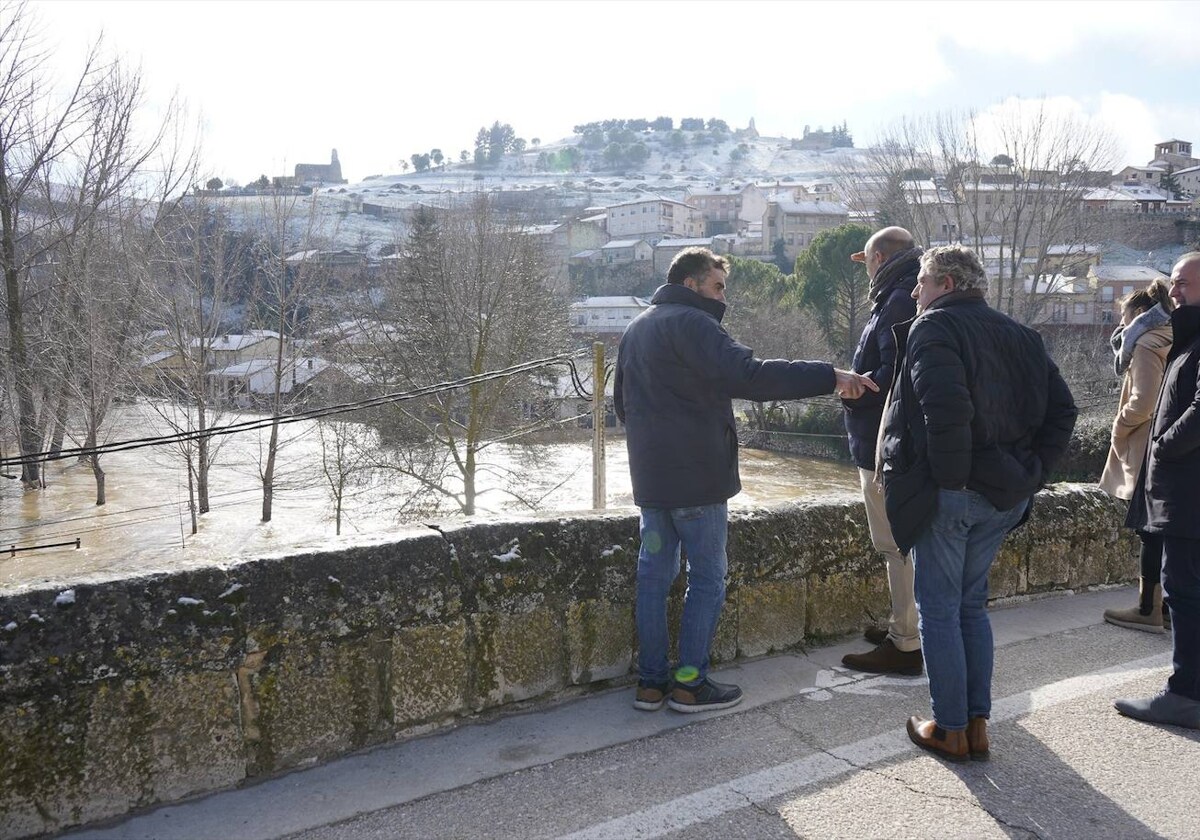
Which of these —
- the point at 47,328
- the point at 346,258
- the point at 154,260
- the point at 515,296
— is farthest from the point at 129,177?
the point at 346,258

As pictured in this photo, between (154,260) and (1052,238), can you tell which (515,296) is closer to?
(154,260)

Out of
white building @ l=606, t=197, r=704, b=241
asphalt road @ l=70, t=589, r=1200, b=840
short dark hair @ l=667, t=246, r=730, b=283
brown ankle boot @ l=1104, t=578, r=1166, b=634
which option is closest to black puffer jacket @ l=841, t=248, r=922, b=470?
short dark hair @ l=667, t=246, r=730, b=283

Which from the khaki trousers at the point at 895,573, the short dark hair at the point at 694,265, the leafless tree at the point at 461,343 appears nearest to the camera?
the short dark hair at the point at 694,265

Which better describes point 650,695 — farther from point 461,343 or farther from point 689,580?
point 461,343

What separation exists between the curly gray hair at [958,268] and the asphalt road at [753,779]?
163 cm

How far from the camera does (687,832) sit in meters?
2.68

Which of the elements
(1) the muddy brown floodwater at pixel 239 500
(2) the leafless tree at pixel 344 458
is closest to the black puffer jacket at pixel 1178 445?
(1) the muddy brown floodwater at pixel 239 500

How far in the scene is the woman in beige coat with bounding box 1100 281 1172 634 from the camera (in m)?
4.64

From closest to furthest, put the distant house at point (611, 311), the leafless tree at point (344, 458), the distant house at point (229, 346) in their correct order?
the leafless tree at point (344, 458) < the distant house at point (229, 346) < the distant house at point (611, 311)

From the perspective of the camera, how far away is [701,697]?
11.7 ft

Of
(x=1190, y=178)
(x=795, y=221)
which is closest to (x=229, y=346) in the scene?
(x=795, y=221)

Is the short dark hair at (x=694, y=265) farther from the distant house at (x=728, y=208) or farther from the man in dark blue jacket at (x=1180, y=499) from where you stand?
the distant house at (x=728, y=208)

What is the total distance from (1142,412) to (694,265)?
2615 millimetres

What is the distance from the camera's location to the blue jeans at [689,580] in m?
3.56
